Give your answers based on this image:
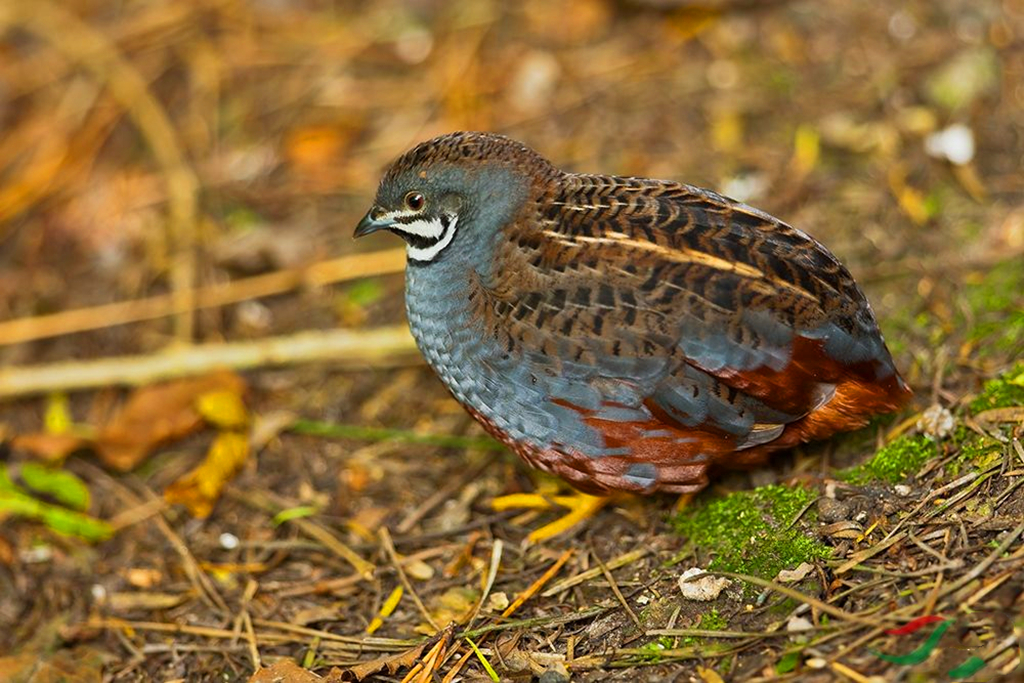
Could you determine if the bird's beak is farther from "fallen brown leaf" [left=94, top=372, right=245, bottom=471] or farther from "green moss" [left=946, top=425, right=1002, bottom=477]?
"green moss" [left=946, top=425, right=1002, bottom=477]

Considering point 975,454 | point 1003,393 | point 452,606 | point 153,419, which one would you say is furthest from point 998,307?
point 153,419

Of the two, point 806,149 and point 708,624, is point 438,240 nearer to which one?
point 708,624

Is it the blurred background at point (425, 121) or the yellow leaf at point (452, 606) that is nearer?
the yellow leaf at point (452, 606)

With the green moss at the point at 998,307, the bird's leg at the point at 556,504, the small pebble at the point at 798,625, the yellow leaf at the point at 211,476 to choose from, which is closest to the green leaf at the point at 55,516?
the yellow leaf at the point at 211,476

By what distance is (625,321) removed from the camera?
154 inches

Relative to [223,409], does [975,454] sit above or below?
below

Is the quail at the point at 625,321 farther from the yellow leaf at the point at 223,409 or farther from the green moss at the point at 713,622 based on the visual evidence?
the yellow leaf at the point at 223,409

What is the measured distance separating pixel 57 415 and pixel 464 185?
283 centimetres

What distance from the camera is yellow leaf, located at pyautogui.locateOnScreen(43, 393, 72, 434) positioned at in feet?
18.7

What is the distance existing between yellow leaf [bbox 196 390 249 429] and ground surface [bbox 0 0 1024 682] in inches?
1.3

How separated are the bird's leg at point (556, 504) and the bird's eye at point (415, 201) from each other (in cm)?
133

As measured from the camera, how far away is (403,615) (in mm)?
4414

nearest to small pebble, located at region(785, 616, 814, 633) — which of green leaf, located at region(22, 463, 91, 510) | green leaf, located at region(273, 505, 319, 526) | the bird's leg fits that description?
the bird's leg

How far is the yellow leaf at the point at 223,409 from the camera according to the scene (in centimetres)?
543
